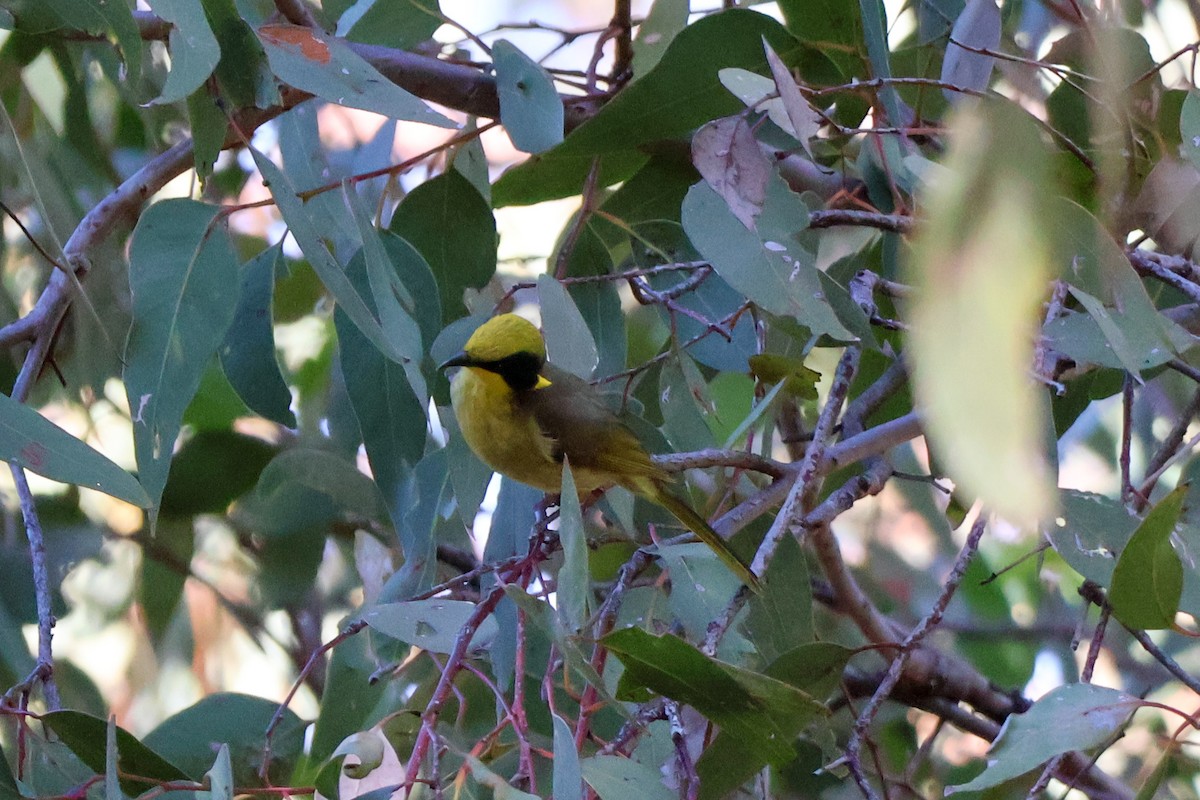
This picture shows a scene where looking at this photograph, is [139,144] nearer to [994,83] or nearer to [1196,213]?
[994,83]

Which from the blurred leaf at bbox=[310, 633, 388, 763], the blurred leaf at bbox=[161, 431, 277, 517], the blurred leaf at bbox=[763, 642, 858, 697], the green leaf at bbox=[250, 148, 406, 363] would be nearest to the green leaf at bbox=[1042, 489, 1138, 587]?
the blurred leaf at bbox=[763, 642, 858, 697]

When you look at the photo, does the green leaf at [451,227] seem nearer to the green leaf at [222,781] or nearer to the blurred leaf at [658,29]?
the blurred leaf at [658,29]

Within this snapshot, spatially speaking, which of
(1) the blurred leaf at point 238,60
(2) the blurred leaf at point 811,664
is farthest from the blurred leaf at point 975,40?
(1) the blurred leaf at point 238,60

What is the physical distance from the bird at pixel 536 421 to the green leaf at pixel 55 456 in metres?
0.52

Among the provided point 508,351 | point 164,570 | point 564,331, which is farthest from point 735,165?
point 164,570

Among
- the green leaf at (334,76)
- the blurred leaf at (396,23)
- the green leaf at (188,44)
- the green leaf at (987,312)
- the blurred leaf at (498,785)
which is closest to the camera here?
the green leaf at (987,312)

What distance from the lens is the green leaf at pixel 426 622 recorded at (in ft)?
3.71

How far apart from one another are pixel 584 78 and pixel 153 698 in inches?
67.7

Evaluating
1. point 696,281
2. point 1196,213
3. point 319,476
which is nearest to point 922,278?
point 696,281

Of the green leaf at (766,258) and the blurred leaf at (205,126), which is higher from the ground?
the blurred leaf at (205,126)

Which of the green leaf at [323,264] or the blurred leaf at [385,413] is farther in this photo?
the blurred leaf at [385,413]

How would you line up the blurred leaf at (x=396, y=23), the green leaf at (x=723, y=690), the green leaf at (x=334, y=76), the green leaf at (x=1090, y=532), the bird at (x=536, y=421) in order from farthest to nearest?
the bird at (x=536, y=421) → the blurred leaf at (x=396, y=23) → the green leaf at (x=1090, y=532) → the green leaf at (x=334, y=76) → the green leaf at (x=723, y=690)

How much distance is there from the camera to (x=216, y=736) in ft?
5.08

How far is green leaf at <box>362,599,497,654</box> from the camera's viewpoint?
113cm
